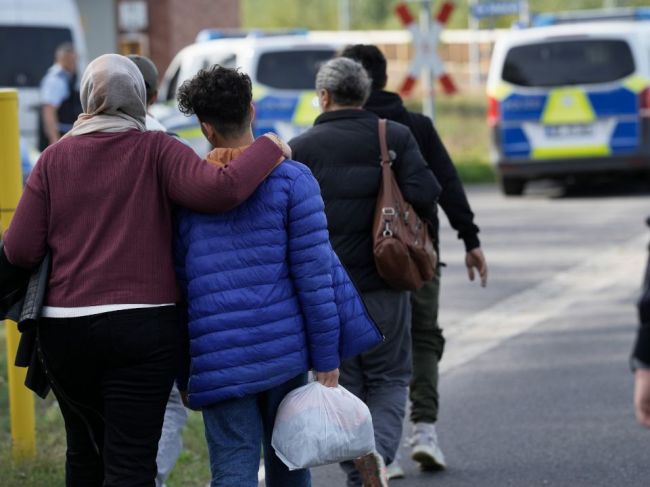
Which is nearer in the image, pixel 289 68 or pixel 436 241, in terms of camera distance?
pixel 436 241

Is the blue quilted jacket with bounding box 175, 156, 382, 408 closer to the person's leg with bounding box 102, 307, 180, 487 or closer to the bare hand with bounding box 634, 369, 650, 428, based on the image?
the person's leg with bounding box 102, 307, 180, 487

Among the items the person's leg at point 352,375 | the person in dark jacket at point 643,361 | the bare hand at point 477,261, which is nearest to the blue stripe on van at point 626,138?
the bare hand at point 477,261

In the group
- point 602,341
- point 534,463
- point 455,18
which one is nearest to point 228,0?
point 602,341

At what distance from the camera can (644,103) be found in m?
19.1

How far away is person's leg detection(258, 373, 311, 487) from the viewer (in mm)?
4641

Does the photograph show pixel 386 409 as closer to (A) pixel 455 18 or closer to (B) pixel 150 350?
(B) pixel 150 350

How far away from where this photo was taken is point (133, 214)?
4.39 m

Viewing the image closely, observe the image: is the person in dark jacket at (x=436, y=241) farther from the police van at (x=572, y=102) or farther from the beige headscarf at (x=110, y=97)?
the police van at (x=572, y=102)

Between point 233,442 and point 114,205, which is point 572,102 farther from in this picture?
point 114,205

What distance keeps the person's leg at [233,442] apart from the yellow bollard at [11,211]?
1.96 metres

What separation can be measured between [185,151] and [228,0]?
34.3 metres

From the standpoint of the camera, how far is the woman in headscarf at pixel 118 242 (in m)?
4.37

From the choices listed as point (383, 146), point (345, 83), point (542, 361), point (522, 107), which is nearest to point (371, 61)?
point (345, 83)

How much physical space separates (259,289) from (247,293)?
0.13 feet
